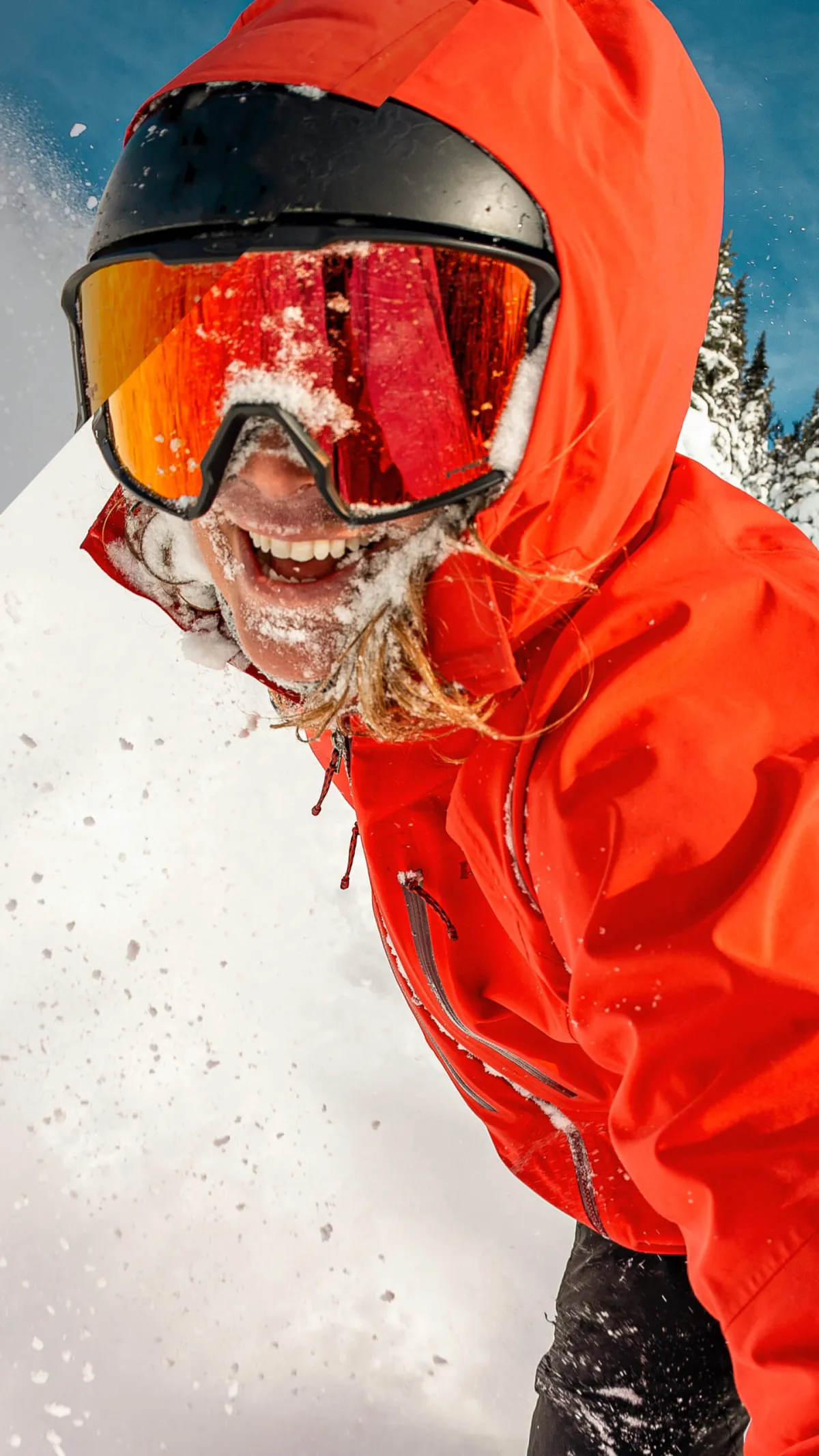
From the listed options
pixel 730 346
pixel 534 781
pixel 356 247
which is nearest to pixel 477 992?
pixel 534 781

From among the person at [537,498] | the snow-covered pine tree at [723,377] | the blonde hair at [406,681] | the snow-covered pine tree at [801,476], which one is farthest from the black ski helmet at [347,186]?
the snow-covered pine tree at [801,476]

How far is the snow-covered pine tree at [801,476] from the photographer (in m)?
13.8

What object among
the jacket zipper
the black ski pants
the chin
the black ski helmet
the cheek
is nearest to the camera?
the black ski helmet

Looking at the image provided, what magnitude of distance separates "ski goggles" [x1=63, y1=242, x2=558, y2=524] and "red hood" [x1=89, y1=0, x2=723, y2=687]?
0.07 m

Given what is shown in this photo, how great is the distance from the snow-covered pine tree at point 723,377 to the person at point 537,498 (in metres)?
10.6

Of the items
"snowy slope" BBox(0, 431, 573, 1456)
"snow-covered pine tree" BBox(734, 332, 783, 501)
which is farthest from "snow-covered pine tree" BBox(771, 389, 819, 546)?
"snowy slope" BBox(0, 431, 573, 1456)

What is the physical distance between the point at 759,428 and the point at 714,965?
728 inches

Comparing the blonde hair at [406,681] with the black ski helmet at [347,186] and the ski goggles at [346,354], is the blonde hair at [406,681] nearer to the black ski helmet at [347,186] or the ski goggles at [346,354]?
the ski goggles at [346,354]

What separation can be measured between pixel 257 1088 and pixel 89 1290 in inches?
30.6

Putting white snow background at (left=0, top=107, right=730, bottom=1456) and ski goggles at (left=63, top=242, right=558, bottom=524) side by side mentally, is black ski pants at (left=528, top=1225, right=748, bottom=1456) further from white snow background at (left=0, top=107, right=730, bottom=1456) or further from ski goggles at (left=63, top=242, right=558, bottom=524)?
ski goggles at (left=63, top=242, right=558, bottom=524)

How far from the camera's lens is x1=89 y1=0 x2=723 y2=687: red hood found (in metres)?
1.09

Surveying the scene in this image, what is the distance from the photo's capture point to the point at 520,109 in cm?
108

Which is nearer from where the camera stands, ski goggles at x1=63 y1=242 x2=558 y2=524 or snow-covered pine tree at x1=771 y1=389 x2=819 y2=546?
ski goggles at x1=63 y1=242 x2=558 y2=524

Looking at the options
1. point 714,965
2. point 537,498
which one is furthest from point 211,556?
point 714,965
